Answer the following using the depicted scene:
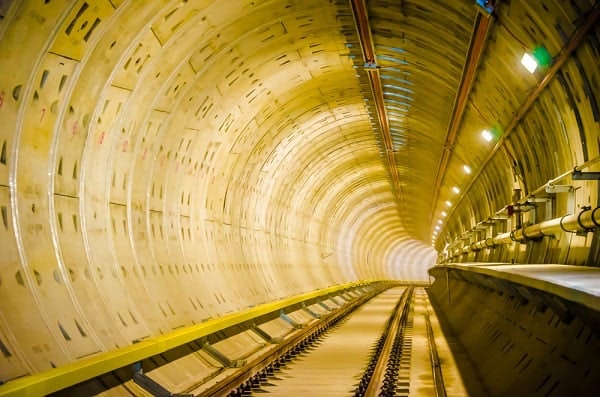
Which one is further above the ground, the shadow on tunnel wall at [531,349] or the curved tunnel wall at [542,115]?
the curved tunnel wall at [542,115]

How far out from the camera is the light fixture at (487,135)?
13706mm

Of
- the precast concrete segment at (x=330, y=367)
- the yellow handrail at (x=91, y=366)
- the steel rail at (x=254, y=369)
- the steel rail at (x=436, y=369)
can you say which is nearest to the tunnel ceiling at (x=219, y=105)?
the yellow handrail at (x=91, y=366)

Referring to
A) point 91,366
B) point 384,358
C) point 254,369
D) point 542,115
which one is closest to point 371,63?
point 542,115

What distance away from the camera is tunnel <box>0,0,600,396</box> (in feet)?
21.8

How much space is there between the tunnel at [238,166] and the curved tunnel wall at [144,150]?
34 millimetres

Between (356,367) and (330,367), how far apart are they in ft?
1.33

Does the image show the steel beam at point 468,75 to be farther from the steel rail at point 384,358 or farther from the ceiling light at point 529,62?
the steel rail at point 384,358

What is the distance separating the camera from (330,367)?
450 inches

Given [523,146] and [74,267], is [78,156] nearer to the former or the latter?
[74,267]

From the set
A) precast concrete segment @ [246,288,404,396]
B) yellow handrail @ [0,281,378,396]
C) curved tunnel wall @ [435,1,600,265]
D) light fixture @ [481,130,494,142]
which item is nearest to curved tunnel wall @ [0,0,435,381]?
yellow handrail @ [0,281,378,396]

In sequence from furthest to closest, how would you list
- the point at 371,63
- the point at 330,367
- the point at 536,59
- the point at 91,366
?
the point at 371,63
the point at 330,367
the point at 536,59
the point at 91,366

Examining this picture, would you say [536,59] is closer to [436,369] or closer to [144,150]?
[436,369]

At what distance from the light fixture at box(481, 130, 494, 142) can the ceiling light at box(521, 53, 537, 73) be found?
4.71 meters

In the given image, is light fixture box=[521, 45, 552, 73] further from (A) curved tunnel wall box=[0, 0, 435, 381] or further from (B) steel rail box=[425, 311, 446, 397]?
(B) steel rail box=[425, 311, 446, 397]
